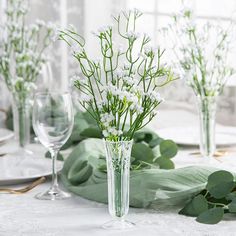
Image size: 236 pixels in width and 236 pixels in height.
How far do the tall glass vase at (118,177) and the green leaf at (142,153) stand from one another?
16.3 inches

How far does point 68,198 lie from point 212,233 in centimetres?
45

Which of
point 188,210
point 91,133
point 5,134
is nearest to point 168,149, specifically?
point 91,133

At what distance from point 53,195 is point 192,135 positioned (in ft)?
2.84

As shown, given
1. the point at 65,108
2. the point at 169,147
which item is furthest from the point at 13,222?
the point at 169,147

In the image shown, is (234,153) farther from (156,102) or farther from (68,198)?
(156,102)

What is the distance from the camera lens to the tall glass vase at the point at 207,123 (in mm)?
1980

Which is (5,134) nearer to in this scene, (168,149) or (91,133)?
(91,133)

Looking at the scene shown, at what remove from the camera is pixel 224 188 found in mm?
1500

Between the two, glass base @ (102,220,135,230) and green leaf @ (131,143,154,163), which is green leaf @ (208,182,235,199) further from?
green leaf @ (131,143,154,163)

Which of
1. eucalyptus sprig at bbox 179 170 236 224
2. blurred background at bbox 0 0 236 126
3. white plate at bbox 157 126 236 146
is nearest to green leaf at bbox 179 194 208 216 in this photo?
eucalyptus sprig at bbox 179 170 236 224

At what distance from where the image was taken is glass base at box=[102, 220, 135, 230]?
1.41 meters

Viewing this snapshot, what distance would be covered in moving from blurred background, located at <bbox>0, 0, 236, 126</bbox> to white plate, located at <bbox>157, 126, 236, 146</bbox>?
2.51ft

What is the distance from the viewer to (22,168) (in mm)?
1968

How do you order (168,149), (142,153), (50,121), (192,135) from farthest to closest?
(192,135) → (168,149) → (142,153) → (50,121)
